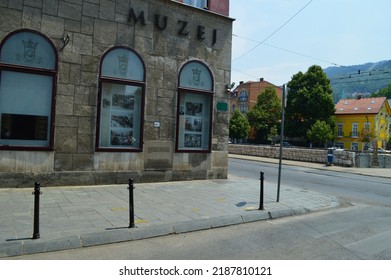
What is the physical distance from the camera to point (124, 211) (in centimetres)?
714

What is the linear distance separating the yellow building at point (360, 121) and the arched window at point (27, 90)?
58639 mm

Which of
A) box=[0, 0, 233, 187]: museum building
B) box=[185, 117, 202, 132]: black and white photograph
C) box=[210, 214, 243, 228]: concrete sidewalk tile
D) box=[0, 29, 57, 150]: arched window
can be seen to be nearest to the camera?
box=[210, 214, 243, 228]: concrete sidewalk tile

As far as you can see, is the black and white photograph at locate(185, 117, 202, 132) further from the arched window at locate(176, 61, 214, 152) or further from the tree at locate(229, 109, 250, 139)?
the tree at locate(229, 109, 250, 139)

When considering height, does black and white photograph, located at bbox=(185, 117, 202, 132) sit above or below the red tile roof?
below

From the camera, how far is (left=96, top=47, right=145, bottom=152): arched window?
33.7 ft

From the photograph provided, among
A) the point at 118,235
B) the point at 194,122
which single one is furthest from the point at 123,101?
the point at 118,235

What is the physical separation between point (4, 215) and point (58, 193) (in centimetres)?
231

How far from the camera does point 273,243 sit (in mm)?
5617

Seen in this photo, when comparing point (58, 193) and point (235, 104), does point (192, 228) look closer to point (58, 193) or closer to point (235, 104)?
point (58, 193)

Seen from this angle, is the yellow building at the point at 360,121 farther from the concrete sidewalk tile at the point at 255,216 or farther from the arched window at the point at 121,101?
the concrete sidewalk tile at the point at 255,216

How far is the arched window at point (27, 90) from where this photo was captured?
883 cm

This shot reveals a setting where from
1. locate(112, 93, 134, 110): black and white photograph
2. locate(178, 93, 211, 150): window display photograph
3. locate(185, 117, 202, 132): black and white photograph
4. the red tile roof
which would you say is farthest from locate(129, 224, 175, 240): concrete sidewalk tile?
the red tile roof

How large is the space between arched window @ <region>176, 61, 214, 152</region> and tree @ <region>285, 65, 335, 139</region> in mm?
42846

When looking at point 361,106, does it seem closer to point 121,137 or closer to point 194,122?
point 194,122
